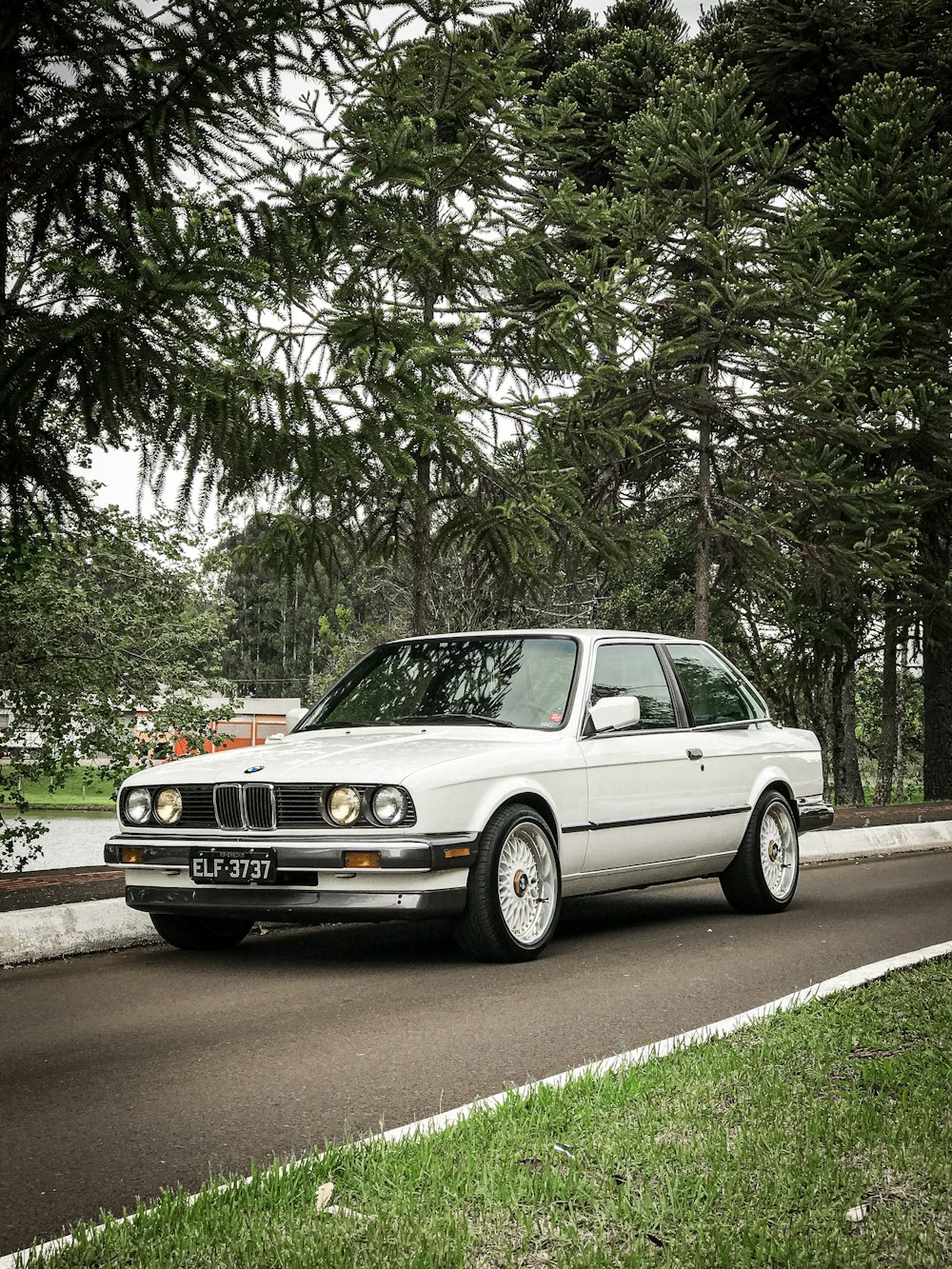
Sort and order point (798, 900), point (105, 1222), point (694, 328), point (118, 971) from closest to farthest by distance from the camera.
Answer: point (105, 1222) → point (118, 971) → point (798, 900) → point (694, 328)

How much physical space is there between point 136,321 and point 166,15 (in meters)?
1.40

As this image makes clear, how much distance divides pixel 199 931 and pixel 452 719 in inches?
73.4

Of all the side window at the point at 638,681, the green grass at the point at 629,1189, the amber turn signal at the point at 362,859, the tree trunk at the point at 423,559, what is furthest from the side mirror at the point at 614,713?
the tree trunk at the point at 423,559

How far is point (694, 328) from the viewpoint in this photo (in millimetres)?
20094

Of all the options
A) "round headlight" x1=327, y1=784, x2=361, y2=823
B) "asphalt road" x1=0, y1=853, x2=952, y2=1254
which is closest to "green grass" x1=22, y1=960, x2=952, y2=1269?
"asphalt road" x1=0, y1=853, x2=952, y2=1254

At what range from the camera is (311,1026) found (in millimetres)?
5922

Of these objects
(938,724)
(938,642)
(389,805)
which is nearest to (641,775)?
(389,805)

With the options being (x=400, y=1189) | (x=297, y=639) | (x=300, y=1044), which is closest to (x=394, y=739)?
(x=300, y=1044)

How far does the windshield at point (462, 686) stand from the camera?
8406 mm

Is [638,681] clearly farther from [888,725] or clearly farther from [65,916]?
[888,725]

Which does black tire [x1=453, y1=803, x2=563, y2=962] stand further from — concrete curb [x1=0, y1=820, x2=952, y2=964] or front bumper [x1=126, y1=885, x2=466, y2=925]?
concrete curb [x1=0, y1=820, x2=952, y2=964]

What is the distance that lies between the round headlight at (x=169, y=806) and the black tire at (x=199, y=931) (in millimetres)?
586

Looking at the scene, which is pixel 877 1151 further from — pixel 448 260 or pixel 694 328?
pixel 694 328

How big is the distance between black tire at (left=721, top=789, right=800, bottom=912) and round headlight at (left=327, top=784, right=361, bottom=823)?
3.64 meters
